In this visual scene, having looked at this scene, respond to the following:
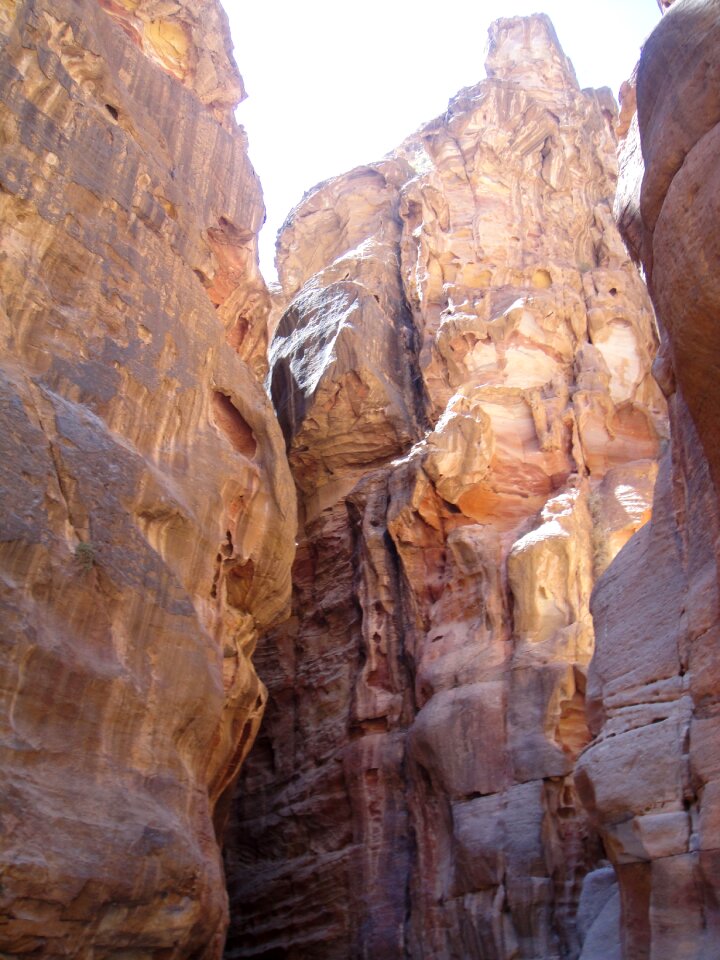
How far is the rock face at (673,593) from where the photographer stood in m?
10.0

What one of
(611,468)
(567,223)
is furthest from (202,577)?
(567,223)

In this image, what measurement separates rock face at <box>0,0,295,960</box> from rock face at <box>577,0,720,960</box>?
5.87 m

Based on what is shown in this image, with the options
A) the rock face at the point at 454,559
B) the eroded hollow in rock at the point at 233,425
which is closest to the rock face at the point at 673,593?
the rock face at the point at 454,559

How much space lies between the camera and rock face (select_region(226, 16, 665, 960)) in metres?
20.8

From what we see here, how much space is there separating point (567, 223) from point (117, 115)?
1779 cm

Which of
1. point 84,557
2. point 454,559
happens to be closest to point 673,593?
point 84,557

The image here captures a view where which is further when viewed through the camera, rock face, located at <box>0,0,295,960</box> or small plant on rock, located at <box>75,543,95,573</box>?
small plant on rock, located at <box>75,543,95,573</box>

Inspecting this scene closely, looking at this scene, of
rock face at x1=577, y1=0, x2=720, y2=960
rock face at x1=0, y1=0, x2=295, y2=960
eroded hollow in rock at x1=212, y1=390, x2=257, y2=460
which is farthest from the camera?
eroded hollow in rock at x1=212, y1=390, x2=257, y2=460

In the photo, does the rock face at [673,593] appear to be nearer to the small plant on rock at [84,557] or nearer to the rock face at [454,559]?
the rock face at [454,559]

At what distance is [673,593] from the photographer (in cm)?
1307

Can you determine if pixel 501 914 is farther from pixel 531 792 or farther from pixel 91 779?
pixel 91 779

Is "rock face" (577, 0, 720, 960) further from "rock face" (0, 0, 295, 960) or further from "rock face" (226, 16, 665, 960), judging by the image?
"rock face" (0, 0, 295, 960)

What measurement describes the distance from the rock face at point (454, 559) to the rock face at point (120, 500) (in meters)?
4.82

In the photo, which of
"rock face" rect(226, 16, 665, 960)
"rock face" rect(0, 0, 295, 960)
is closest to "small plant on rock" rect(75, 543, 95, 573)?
"rock face" rect(0, 0, 295, 960)
